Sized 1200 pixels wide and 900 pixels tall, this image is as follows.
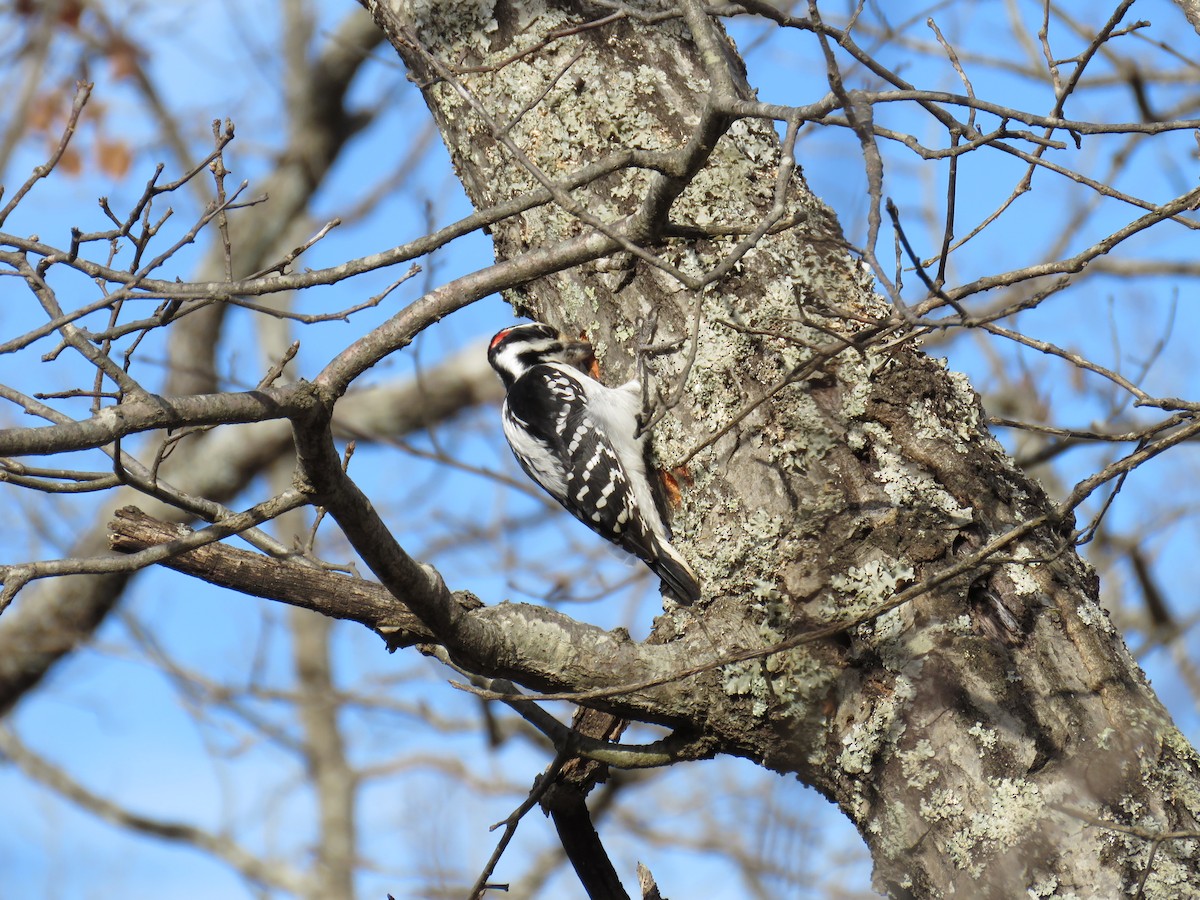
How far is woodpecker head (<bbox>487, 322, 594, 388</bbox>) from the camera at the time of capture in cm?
441

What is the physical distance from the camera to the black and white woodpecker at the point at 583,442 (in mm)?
3830

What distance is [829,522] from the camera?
8.77 ft

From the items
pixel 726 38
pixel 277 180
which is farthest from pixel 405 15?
pixel 277 180

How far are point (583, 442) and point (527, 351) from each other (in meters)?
0.79

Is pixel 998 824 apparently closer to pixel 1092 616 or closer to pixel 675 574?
pixel 1092 616

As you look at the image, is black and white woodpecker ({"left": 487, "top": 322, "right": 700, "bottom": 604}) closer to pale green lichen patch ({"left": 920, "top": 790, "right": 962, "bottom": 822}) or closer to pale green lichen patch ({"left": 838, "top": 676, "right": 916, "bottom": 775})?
pale green lichen patch ({"left": 838, "top": 676, "right": 916, "bottom": 775})

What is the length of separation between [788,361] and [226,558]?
151 centimetres

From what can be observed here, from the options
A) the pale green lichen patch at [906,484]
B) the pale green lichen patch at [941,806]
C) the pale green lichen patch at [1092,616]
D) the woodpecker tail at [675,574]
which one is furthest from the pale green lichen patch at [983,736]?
the woodpecker tail at [675,574]

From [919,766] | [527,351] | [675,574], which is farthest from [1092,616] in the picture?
[527,351]

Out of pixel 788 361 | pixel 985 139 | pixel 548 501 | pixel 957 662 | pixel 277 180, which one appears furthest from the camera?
pixel 277 180

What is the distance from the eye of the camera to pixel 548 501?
5.78 m

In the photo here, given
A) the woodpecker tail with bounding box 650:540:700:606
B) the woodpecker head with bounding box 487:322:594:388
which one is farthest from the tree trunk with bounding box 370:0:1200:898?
the woodpecker head with bounding box 487:322:594:388

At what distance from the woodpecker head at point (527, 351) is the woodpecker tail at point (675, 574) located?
849mm

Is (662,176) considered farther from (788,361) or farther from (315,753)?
(315,753)
